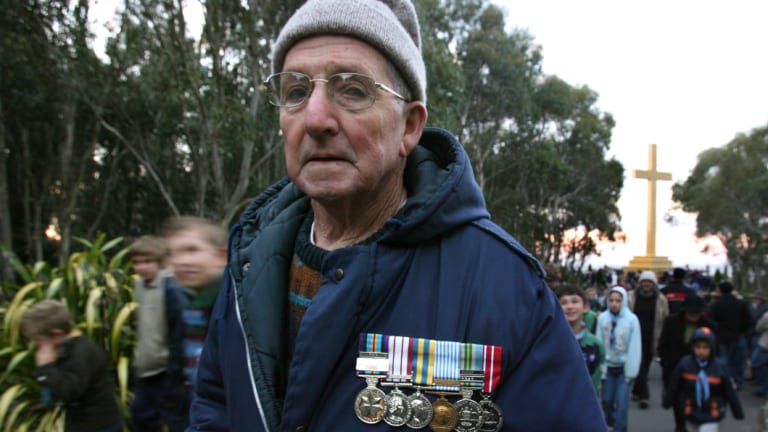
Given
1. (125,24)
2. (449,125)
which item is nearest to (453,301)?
(125,24)

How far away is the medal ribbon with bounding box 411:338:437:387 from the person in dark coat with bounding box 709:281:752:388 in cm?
924

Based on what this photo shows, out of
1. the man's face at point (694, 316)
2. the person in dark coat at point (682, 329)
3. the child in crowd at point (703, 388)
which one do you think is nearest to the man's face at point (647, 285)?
the person in dark coat at point (682, 329)

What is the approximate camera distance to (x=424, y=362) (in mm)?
1159

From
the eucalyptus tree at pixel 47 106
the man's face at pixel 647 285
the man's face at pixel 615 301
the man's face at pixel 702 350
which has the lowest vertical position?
the man's face at pixel 702 350

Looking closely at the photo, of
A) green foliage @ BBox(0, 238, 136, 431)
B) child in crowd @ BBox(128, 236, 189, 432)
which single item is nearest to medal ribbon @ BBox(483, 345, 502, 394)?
child in crowd @ BBox(128, 236, 189, 432)

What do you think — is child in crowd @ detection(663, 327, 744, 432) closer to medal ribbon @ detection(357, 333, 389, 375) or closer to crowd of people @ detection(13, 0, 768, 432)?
crowd of people @ detection(13, 0, 768, 432)

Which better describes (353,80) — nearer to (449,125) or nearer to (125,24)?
(125,24)

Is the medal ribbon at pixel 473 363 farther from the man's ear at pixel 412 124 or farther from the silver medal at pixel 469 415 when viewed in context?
the man's ear at pixel 412 124

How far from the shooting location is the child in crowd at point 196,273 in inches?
135

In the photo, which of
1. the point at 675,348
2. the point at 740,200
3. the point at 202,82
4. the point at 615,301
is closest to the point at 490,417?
the point at 615,301

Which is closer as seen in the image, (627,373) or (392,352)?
(392,352)

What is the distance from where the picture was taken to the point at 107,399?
3.73 meters

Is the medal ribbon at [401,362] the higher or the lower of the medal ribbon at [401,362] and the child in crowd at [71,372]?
the higher

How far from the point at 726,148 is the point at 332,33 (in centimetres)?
4007
